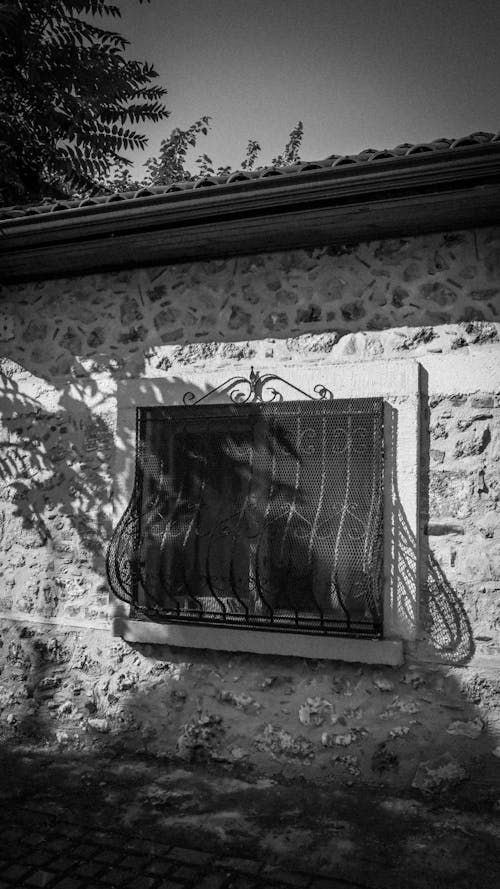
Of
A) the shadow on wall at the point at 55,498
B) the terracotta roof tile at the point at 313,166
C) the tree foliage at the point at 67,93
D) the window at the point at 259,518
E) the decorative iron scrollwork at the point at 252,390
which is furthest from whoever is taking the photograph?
the tree foliage at the point at 67,93

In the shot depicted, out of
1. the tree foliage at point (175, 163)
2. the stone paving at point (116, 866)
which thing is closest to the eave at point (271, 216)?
the stone paving at point (116, 866)

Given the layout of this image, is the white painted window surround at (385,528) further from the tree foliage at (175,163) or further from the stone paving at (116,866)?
the tree foliage at (175,163)

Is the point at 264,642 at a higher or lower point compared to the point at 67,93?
lower

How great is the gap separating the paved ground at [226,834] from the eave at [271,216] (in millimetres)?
2794

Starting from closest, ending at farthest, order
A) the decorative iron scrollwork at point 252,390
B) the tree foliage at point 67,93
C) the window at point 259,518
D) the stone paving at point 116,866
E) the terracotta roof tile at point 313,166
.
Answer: the stone paving at point 116,866, the terracotta roof tile at point 313,166, the window at point 259,518, the decorative iron scrollwork at point 252,390, the tree foliage at point 67,93

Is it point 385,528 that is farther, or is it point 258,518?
point 258,518

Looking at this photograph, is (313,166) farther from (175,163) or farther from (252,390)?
(175,163)

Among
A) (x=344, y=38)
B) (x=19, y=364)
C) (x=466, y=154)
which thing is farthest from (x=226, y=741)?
(x=344, y=38)

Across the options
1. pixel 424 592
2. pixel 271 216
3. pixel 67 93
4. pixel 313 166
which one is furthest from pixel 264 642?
pixel 67 93

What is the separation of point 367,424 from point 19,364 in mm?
2391

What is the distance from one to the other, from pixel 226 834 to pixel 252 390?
2.23 meters

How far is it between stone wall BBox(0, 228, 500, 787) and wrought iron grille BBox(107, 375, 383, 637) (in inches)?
9.4

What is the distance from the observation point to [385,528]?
3945mm

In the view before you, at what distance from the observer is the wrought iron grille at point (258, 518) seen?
403cm
